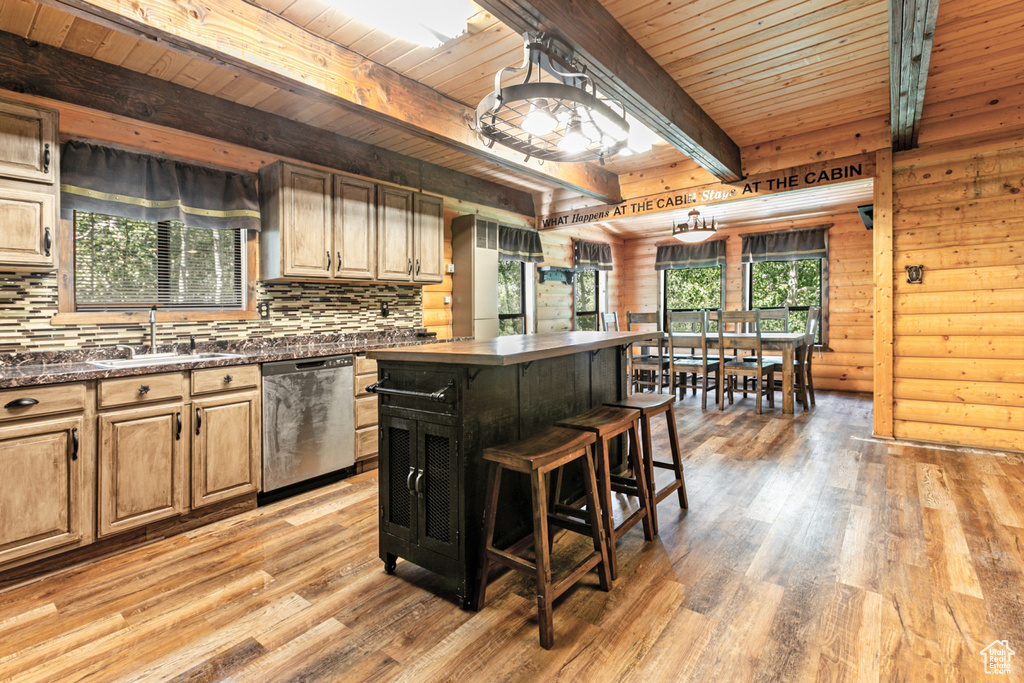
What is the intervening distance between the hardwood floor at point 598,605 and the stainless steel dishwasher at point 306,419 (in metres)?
0.30

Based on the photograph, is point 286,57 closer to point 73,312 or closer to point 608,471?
point 73,312

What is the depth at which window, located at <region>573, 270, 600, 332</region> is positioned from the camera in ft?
25.7

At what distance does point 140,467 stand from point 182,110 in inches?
86.9

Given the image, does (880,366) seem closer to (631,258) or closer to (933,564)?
(933,564)

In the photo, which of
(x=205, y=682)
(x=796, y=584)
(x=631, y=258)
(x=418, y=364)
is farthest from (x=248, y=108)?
(x=631, y=258)

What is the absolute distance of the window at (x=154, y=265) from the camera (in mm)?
2936

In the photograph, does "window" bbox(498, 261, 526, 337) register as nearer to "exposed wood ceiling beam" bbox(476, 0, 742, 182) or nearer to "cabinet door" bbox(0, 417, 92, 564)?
"exposed wood ceiling beam" bbox(476, 0, 742, 182)

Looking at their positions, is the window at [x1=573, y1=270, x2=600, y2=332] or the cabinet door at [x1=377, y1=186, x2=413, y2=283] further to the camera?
the window at [x1=573, y1=270, x2=600, y2=332]

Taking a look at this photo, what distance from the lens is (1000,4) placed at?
2.55 metres

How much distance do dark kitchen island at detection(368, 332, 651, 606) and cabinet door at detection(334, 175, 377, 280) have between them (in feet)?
6.31

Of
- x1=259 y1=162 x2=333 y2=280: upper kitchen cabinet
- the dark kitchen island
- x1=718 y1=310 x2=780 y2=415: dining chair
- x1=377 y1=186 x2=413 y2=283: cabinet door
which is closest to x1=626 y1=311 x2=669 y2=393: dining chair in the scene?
x1=718 y1=310 x2=780 y2=415: dining chair

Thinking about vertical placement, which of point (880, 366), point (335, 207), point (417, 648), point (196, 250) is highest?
point (335, 207)

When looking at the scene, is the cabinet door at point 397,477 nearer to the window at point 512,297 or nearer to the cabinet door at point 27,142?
the cabinet door at point 27,142

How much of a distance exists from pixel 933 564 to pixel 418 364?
241 cm
